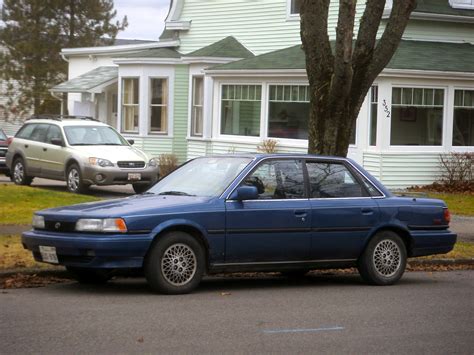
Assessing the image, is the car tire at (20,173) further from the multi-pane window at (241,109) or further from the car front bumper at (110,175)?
the multi-pane window at (241,109)

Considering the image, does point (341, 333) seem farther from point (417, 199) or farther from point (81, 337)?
point (417, 199)

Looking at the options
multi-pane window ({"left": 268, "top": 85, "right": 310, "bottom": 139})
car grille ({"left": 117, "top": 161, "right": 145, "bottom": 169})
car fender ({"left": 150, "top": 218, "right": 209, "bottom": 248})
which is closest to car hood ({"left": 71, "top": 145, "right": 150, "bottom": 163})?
car grille ({"left": 117, "top": 161, "right": 145, "bottom": 169})

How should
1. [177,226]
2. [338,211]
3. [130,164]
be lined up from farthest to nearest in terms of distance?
[130,164] → [338,211] → [177,226]

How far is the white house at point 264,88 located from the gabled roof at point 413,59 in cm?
4

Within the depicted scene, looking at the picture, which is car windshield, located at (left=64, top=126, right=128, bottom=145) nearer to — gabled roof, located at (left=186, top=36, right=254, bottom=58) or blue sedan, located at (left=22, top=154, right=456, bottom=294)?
gabled roof, located at (left=186, top=36, right=254, bottom=58)

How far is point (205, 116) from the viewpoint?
3084 centimetres

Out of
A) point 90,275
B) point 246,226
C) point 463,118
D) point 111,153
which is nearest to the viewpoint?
point 246,226

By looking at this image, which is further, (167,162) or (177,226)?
(167,162)

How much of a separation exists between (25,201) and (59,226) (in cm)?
928

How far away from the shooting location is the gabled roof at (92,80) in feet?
116

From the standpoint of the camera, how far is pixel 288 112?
27.9m

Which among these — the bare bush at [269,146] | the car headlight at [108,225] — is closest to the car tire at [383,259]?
the car headlight at [108,225]

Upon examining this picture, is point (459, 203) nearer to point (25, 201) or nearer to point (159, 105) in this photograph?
point (25, 201)

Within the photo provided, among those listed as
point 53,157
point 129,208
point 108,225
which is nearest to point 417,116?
point 53,157
